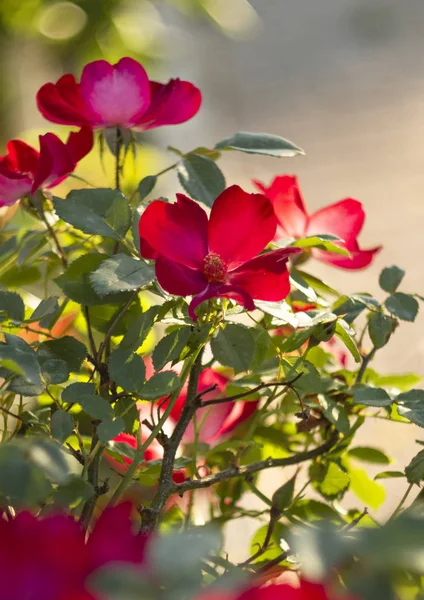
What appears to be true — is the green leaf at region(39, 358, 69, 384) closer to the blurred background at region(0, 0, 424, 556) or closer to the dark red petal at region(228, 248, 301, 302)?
the dark red petal at region(228, 248, 301, 302)

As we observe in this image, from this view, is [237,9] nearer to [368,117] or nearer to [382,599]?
[368,117]

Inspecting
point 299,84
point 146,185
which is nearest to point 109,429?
point 146,185

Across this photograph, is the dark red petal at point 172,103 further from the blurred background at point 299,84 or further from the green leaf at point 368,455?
the blurred background at point 299,84

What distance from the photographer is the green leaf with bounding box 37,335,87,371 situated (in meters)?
0.28

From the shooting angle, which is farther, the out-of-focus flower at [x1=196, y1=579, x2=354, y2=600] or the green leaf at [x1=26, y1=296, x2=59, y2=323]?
the green leaf at [x1=26, y1=296, x2=59, y2=323]

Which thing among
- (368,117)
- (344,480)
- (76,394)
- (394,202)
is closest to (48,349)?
(76,394)

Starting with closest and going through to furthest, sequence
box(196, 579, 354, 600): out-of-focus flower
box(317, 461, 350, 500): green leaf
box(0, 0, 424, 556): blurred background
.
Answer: box(196, 579, 354, 600): out-of-focus flower → box(317, 461, 350, 500): green leaf → box(0, 0, 424, 556): blurred background

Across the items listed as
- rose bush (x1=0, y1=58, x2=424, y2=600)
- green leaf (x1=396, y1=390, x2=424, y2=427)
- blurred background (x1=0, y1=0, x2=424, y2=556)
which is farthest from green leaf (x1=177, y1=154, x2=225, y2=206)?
blurred background (x1=0, y1=0, x2=424, y2=556)

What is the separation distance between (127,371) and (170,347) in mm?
16

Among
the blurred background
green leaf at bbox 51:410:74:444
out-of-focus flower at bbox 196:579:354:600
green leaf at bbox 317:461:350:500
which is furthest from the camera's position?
the blurred background

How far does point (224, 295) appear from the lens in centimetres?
26

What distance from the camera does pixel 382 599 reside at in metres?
0.14

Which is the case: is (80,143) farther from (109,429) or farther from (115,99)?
(109,429)

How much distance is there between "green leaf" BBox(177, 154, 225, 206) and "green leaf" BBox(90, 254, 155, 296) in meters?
0.06
